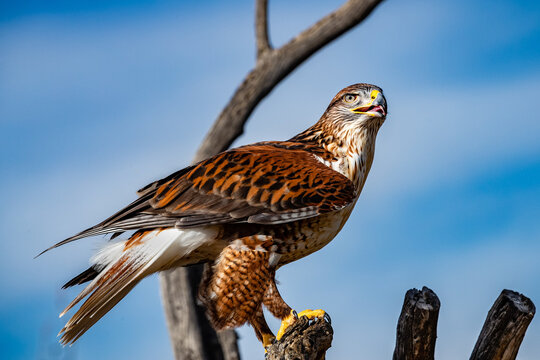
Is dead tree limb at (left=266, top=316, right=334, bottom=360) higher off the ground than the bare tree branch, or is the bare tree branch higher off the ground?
the bare tree branch

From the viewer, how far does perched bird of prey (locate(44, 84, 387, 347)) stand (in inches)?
172

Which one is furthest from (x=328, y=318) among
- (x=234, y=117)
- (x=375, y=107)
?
(x=234, y=117)

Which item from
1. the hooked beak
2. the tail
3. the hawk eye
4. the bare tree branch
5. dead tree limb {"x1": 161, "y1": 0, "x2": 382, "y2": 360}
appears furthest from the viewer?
the bare tree branch

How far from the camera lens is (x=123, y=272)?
14.4ft

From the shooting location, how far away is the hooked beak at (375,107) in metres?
4.75

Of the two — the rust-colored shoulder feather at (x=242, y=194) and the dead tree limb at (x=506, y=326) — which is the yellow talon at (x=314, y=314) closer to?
the rust-colored shoulder feather at (x=242, y=194)

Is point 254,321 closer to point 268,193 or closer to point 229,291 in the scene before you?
point 229,291

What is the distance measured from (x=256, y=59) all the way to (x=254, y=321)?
5.81m

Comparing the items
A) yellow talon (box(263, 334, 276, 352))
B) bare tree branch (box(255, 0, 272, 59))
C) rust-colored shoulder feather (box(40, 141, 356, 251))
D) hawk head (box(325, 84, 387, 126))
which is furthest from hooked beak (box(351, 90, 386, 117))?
bare tree branch (box(255, 0, 272, 59))

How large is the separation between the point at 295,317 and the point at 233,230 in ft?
→ 2.05

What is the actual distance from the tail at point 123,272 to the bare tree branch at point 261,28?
227 inches

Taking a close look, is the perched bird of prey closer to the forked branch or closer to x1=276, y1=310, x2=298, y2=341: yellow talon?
x1=276, y1=310, x2=298, y2=341: yellow talon

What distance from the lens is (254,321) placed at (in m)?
4.64

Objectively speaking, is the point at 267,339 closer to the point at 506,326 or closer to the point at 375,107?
the point at 506,326
